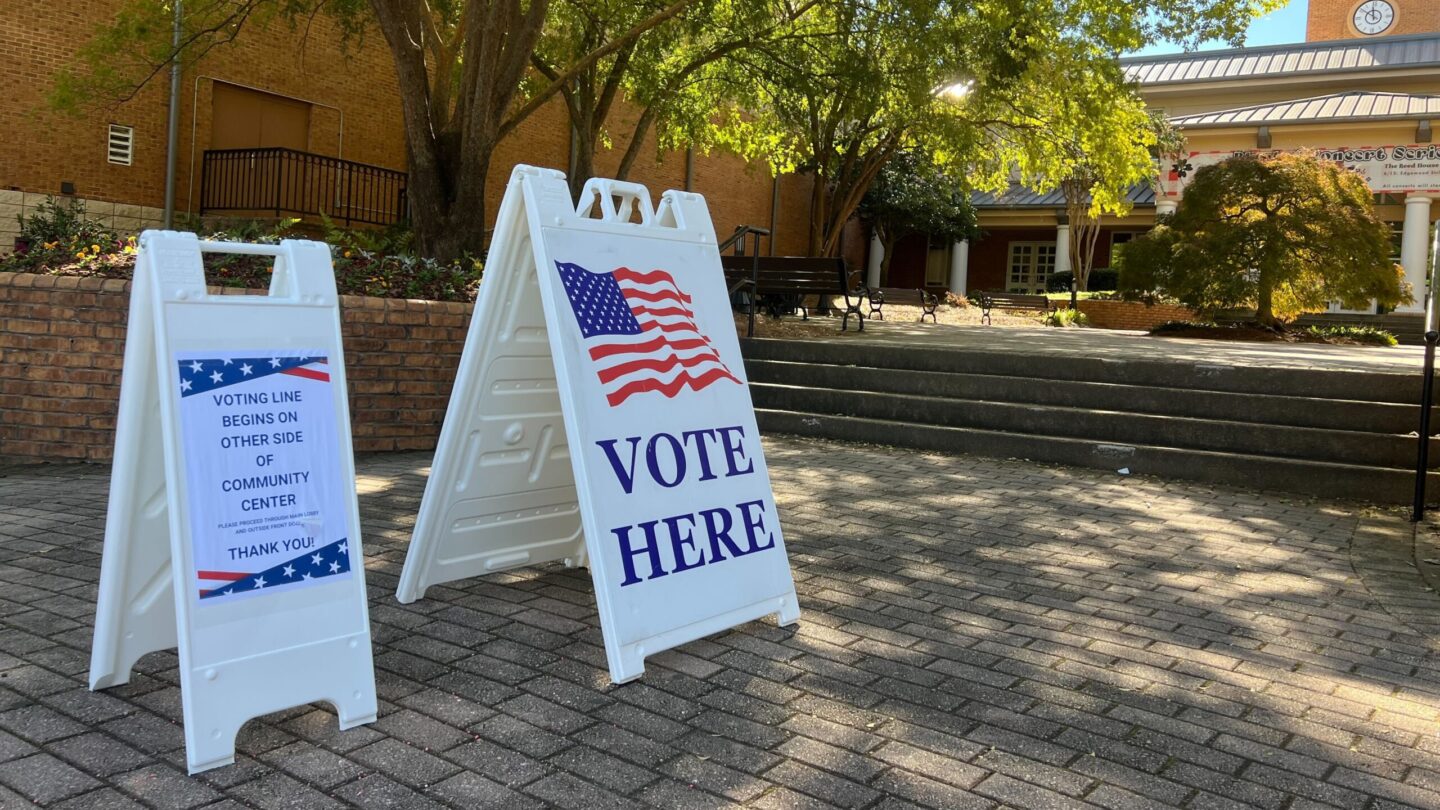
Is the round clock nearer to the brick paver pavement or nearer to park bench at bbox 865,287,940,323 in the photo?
park bench at bbox 865,287,940,323

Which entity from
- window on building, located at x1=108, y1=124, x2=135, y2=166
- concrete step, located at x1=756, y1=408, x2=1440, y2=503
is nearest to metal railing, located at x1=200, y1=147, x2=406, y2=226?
window on building, located at x1=108, y1=124, x2=135, y2=166

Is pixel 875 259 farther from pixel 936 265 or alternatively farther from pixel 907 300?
pixel 907 300

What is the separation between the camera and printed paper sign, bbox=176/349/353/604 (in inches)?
111

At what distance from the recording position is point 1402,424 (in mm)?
7547

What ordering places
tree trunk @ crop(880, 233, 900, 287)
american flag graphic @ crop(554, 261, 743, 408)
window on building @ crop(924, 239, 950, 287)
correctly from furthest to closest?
window on building @ crop(924, 239, 950, 287), tree trunk @ crop(880, 233, 900, 287), american flag graphic @ crop(554, 261, 743, 408)

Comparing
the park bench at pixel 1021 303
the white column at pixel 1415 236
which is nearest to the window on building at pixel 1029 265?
the park bench at pixel 1021 303

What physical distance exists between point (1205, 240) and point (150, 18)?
1532cm

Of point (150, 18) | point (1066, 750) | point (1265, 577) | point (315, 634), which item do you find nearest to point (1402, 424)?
point (1265, 577)

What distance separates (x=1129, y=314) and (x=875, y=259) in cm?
1352

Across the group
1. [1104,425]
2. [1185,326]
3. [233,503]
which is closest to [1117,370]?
[1104,425]

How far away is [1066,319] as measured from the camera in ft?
75.0

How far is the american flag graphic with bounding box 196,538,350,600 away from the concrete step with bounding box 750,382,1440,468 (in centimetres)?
666

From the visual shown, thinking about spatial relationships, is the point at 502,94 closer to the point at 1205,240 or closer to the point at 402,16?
the point at 402,16

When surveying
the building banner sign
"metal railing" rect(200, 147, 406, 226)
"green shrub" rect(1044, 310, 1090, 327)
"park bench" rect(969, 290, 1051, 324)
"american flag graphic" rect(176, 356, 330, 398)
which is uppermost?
the building banner sign
